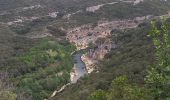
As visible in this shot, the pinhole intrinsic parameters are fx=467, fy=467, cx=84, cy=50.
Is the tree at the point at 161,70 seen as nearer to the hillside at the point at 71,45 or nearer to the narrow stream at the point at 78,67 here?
the hillside at the point at 71,45

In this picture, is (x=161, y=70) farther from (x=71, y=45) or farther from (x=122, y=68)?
(x=71, y=45)

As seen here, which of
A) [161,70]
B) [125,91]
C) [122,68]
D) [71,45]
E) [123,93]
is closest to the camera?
[161,70]

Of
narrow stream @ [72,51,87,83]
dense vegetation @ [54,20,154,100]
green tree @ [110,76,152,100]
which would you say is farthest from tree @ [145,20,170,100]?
narrow stream @ [72,51,87,83]

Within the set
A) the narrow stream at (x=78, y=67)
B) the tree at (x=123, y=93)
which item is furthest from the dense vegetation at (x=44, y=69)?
the tree at (x=123, y=93)

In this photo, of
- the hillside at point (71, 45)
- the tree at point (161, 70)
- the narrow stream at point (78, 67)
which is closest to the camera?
the tree at point (161, 70)

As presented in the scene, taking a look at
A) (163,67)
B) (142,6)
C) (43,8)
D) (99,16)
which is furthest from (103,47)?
(163,67)

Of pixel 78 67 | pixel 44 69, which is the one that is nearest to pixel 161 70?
pixel 44 69

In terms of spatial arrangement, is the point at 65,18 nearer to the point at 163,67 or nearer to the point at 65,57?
the point at 65,57

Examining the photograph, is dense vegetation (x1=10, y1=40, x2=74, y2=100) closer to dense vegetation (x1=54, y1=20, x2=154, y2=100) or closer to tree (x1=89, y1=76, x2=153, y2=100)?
dense vegetation (x1=54, y1=20, x2=154, y2=100)

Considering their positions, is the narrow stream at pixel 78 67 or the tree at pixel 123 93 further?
the narrow stream at pixel 78 67
